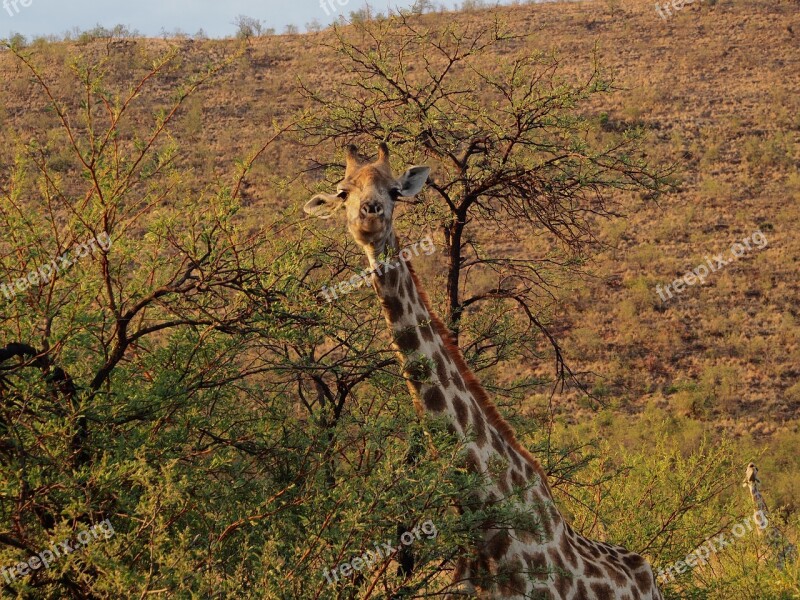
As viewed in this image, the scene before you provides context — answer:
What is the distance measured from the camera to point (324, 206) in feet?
22.0

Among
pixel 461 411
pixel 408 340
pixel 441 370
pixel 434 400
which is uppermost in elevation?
pixel 408 340

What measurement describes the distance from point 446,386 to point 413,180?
5.10 ft

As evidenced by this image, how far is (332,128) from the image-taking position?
998 centimetres

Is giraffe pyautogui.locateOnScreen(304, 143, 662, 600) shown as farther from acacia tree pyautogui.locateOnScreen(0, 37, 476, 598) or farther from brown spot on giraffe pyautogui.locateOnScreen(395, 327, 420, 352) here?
acacia tree pyautogui.locateOnScreen(0, 37, 476, 598)

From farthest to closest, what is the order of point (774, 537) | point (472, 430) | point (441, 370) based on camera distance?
point (774, 537)
point (441, 370)
point (472, 430)

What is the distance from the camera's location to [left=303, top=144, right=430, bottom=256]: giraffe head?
19.5ft

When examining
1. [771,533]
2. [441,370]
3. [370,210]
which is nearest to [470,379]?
[441,370]

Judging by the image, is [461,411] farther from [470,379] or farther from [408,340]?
[408,340]

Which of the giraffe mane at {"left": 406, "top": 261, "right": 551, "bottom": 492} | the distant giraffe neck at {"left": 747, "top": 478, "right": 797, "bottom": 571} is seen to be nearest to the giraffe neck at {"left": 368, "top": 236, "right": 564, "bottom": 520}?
the giraffe mane at {"left": 406, "top": 261, "right": 551, "bottom": 492}

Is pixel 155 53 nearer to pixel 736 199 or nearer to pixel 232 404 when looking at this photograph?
pixel 736 199

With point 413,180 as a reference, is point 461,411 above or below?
below

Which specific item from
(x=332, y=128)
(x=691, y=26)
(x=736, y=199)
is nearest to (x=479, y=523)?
(x=332, y=128)

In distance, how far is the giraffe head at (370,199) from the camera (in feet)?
19.5

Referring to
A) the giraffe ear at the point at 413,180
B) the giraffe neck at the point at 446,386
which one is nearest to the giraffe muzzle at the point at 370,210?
the giraffe neck at the point at 446,386
